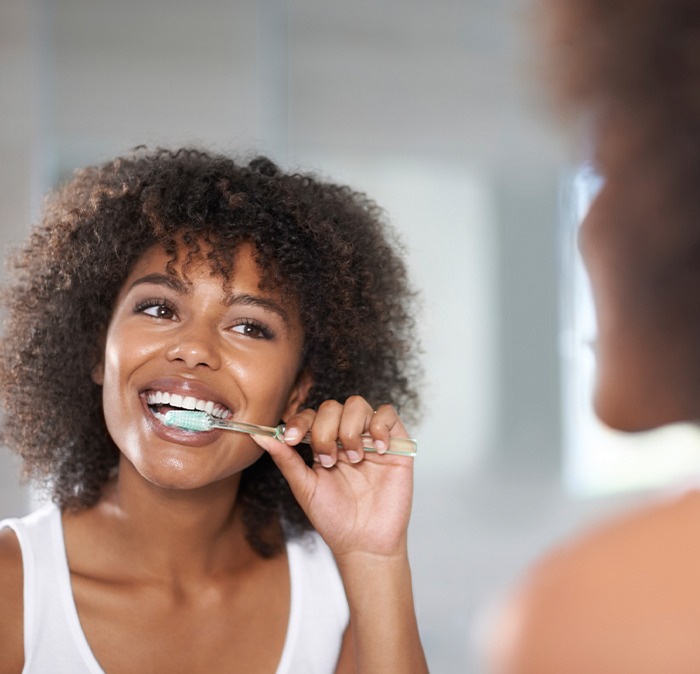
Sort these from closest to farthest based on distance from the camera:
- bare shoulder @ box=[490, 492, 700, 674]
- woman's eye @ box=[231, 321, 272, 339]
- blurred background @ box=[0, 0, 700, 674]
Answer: bare shoulder @ box=[490, 492, 700, 674], woman's eye @ box=[231, 321, 272, 339], blurred background @ box=[0, 0, 700, 674]

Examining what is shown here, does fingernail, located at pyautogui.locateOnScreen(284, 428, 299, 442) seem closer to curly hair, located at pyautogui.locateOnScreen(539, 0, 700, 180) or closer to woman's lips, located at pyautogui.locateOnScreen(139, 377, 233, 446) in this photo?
woman's lips, located at pyautogui.locateOnScreen(139, 377, 233, 446)

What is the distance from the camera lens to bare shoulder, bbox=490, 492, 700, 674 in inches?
17.0

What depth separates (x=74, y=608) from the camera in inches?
44.9

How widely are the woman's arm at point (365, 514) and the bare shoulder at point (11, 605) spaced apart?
1.19 ft

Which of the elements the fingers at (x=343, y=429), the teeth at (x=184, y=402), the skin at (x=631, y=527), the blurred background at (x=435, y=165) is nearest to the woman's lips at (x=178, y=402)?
the teeth at (x=184, y=402)

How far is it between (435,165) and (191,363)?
246cm

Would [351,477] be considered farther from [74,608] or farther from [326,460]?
[74,608]

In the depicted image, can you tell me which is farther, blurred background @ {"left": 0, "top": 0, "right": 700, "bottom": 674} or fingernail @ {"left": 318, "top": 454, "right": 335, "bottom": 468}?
blurred background @ {"left": 0, "top": 0, "right": 700, "bottom": 674}

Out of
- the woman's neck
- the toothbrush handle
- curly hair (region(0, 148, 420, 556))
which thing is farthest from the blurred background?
Result: the toothbrush handle

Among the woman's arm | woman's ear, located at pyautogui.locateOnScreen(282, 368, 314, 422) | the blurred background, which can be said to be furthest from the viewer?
the blurred background

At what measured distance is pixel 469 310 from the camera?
351cm

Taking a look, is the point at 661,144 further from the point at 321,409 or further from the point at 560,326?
the point at 560,326

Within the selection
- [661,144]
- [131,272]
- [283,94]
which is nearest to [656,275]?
[661,144]

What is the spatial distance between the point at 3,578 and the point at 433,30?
2.77 m
